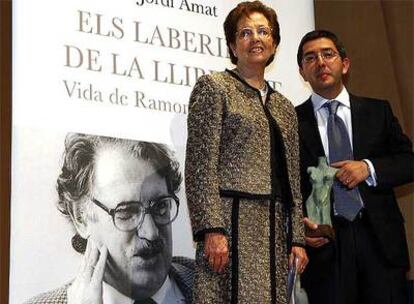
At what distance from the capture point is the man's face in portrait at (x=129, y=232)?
277cm

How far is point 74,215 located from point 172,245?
0.39 metres

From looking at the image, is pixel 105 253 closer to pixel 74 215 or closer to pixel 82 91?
pixel 74 215

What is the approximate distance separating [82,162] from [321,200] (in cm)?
84

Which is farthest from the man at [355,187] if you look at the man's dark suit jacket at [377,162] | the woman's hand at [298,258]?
the woman's hand at [298,258]

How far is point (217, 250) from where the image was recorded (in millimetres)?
2168

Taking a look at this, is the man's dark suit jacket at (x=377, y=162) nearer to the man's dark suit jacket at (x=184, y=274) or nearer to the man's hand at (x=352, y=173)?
the man's hand at (x=352, y=173)

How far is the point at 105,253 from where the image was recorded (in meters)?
2.76

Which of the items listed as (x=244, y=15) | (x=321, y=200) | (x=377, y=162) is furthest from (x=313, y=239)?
(x=244, y=15)

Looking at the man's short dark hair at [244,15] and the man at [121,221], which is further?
the man at [121,221]

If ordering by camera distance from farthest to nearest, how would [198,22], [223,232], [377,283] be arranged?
[198,22] → [377,283] → [223,232]

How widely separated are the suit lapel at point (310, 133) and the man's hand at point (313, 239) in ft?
0.86

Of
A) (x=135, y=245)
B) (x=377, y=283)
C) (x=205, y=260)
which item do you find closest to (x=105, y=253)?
(x=135, y=245)

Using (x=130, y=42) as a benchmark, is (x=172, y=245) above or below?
below

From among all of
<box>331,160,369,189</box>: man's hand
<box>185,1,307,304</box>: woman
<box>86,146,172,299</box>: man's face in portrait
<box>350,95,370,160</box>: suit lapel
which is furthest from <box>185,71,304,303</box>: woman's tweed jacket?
<box>86,146,172,299</box>: man's face in portrait
